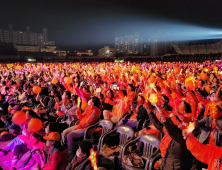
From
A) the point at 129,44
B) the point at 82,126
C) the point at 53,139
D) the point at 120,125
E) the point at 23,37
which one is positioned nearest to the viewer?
the point at 53,139

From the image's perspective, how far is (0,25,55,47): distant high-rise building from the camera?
12362 cm

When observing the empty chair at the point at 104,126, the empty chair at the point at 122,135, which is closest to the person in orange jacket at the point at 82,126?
the empty chair at the point at 104,126

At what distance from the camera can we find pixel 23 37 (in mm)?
134500

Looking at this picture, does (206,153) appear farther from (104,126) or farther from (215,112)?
(104,126)

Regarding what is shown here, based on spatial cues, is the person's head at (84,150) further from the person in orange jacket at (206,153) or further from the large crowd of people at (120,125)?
the person in orange jacket at (206,153)

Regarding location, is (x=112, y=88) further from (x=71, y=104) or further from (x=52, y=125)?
(x=52, y=125)

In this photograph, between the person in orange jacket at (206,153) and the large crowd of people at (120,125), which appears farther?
the large crowd of people at (120,125)

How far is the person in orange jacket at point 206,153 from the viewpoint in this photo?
233 centimetres

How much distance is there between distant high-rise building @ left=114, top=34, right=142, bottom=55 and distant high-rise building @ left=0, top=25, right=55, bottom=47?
170 feet

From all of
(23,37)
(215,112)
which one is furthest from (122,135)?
(23,37)

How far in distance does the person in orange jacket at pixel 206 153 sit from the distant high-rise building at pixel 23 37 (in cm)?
13516

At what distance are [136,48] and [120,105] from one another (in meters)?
135

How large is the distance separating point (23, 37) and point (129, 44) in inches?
2850

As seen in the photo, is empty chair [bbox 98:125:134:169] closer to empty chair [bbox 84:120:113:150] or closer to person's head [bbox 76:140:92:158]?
empty chair [bbox 84:120:113:150]
